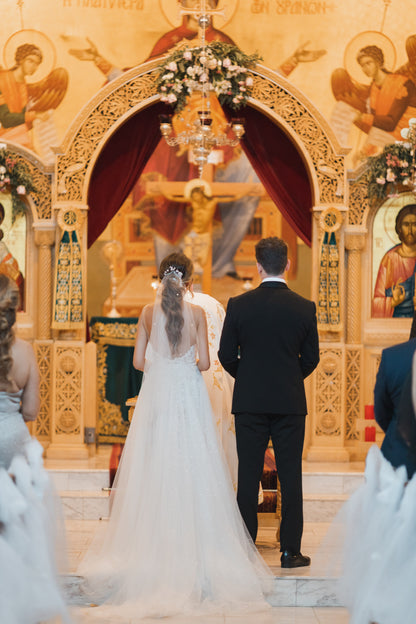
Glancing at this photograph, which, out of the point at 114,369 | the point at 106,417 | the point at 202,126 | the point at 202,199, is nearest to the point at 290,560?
the point at 202,126

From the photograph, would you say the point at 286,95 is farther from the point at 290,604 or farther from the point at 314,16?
the point at 290,604

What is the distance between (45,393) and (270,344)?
14.4ft

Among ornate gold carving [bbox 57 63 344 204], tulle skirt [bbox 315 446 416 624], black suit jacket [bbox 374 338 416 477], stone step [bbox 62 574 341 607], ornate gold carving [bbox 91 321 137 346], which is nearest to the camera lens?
tulle skirt [bbox 315 446 416 624]

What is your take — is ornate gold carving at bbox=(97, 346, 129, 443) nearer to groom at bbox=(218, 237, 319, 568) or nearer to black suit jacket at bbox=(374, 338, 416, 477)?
groom at bbox=(218, 237, 319, 568)

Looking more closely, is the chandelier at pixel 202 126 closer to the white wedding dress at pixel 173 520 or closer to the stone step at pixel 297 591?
the white wedding dress at pixel 173 520

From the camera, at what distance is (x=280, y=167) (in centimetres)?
925

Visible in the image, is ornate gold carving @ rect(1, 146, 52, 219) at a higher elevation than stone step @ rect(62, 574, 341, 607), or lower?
higher

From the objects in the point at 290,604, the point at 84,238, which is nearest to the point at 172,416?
the point at 290,604

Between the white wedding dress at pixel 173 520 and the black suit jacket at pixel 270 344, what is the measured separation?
12.3 inches

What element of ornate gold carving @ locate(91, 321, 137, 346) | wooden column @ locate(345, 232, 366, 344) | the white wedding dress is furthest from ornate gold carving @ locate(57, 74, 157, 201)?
the white wedding dress

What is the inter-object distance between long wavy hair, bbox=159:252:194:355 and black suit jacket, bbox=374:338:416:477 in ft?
5.31

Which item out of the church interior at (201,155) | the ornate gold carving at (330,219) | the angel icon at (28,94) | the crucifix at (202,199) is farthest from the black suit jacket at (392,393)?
the crucifix at (202,199)

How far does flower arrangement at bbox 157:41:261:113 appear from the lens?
28.4 feet

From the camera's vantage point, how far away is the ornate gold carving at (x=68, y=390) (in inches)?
352
